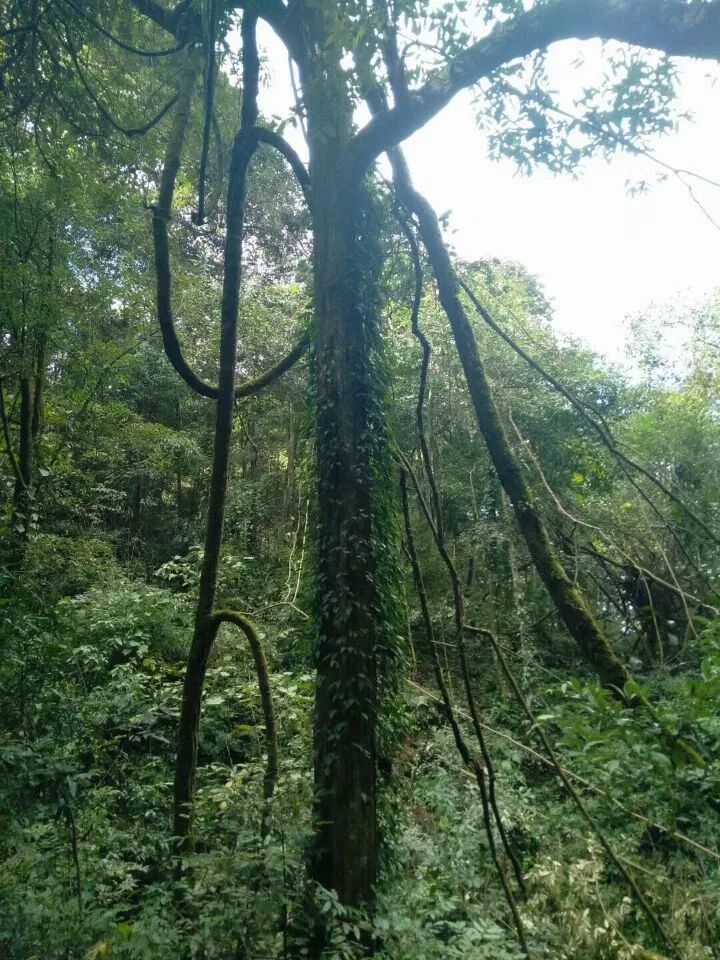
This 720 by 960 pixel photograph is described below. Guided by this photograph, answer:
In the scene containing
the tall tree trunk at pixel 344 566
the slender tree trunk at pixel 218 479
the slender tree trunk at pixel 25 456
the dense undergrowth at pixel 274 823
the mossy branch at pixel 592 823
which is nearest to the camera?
the mossy branch at pixel 592 823

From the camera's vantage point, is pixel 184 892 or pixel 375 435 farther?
pixel 375 435

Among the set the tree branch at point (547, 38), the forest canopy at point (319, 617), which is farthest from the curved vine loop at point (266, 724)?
the tree branch at point (547, 38)

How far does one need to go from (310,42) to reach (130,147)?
114 inches

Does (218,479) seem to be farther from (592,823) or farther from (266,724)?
(592,823)

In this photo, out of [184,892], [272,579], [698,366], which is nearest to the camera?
[184,892]

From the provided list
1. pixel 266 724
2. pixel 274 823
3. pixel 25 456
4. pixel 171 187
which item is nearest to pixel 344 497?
pixel 266 724

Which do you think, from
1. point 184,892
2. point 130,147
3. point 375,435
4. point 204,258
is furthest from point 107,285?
point 184,892

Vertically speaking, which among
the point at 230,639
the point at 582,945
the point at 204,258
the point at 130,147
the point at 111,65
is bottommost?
the point at 582,945

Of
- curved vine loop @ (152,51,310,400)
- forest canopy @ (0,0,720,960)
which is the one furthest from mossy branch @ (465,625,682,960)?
curved vine loop @ (152,51,310,400)

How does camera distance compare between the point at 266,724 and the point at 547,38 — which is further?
the point at 266,724

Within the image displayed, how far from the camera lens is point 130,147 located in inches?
221

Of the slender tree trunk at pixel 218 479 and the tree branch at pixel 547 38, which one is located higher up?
the tree branch at pixel 547 38

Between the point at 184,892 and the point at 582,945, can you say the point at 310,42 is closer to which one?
the point at 184,892

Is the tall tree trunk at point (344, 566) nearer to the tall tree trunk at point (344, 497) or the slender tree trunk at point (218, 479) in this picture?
the tall tree trunk at point (344, 497)
